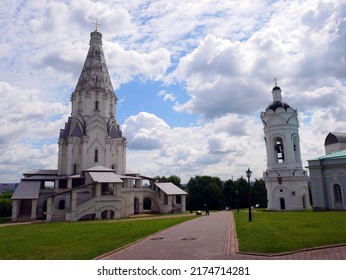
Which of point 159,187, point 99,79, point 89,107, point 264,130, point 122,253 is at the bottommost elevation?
point 122,253

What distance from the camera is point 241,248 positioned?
1027 centimetres

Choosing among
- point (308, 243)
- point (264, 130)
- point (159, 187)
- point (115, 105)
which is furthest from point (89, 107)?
point (308, 243)

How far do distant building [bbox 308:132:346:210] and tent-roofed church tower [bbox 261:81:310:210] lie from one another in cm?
295

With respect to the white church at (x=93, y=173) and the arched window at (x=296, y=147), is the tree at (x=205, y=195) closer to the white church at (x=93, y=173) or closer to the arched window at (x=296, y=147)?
the white church at (x=93, y=173)

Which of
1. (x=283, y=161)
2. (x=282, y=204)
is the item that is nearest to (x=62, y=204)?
(x=282, y=204)

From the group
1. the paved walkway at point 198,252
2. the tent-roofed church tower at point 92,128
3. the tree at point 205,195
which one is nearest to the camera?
the paved walkway at point 198,252

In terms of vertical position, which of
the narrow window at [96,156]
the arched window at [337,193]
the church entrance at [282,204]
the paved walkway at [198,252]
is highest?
the narrow window at [96,156]

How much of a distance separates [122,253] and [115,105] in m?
37.5

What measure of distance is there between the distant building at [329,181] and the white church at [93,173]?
55.7 ft

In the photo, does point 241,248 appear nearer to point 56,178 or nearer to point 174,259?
point 174,259

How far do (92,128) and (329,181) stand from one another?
104 feet

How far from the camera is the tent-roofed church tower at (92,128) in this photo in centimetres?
4088

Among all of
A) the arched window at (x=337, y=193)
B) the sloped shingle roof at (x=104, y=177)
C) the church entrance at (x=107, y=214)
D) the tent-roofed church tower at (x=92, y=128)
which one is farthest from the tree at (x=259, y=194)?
the church entrance at (x=107, y=214)

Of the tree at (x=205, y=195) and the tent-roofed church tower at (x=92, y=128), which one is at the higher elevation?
the tent-roofed church tower at (x=92, y=128)
